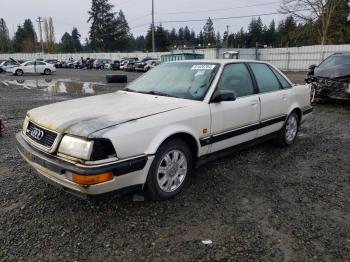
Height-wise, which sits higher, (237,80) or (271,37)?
(271,37)

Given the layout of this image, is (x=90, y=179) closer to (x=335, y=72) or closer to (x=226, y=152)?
(x=226, y=152)

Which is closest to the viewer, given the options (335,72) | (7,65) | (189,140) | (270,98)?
(189,140)

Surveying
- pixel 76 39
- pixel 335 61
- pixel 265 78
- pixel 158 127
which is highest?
pixel 76 39

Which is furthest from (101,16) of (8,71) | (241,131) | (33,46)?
(241,131)

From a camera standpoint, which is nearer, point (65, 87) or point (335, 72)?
point (335, 72)

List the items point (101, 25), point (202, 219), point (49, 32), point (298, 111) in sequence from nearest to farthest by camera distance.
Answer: point (202, 219) < point (298, 111) < point (101, 25) < point (49, 32)

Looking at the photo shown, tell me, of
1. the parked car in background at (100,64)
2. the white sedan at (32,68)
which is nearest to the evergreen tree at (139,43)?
the parked car in background at (100,64)

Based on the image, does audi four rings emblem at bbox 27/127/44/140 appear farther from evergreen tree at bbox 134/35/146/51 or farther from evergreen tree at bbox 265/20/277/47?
evergreen tree at bbox 134/35/146/51

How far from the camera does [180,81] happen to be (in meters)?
4.27

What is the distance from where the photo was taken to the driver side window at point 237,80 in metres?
4.21

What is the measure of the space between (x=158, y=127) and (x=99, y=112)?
67cm

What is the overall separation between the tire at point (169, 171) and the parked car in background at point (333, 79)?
7031 mm

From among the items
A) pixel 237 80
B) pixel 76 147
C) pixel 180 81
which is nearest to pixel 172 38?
pixel 237 80

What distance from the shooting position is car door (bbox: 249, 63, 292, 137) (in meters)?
4.77
